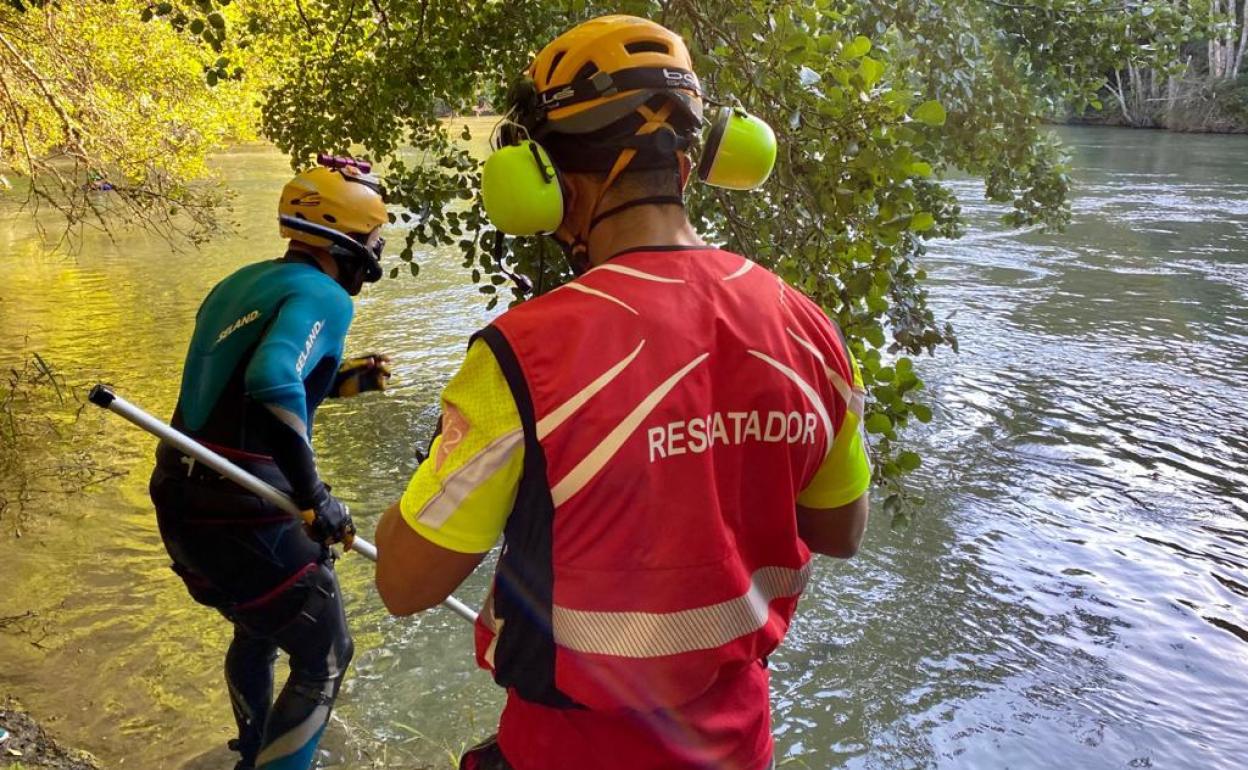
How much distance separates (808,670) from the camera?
562cm

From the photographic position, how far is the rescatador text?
1.43 meters

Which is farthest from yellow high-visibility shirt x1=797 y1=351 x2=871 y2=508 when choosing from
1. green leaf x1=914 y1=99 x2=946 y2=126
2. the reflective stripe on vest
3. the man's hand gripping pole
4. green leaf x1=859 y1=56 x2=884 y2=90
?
the man's hand gripping pole

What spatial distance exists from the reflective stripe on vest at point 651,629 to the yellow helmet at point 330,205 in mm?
2332

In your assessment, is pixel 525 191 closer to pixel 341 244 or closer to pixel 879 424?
pixel 879 424

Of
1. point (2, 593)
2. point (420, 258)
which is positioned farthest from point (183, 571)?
point (420, 258)

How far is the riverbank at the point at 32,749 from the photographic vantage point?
3.78 metres

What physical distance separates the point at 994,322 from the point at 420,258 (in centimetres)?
1035

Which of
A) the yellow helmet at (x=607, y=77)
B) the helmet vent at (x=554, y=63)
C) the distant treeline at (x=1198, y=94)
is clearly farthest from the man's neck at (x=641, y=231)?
the distant treeline at (x=1198, y=94)

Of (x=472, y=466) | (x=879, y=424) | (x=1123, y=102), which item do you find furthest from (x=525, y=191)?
(x=1123, y=102)

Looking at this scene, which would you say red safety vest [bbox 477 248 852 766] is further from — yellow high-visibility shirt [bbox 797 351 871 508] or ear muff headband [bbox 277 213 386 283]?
ear muff headband [bbox 277 213 386 283]

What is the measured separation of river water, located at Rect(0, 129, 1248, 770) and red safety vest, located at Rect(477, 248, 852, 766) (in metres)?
3.18

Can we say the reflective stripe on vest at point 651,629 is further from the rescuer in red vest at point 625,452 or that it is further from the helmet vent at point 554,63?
the helmet vent at point 554,63

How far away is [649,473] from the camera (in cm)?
143

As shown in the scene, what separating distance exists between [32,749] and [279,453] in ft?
6.53
